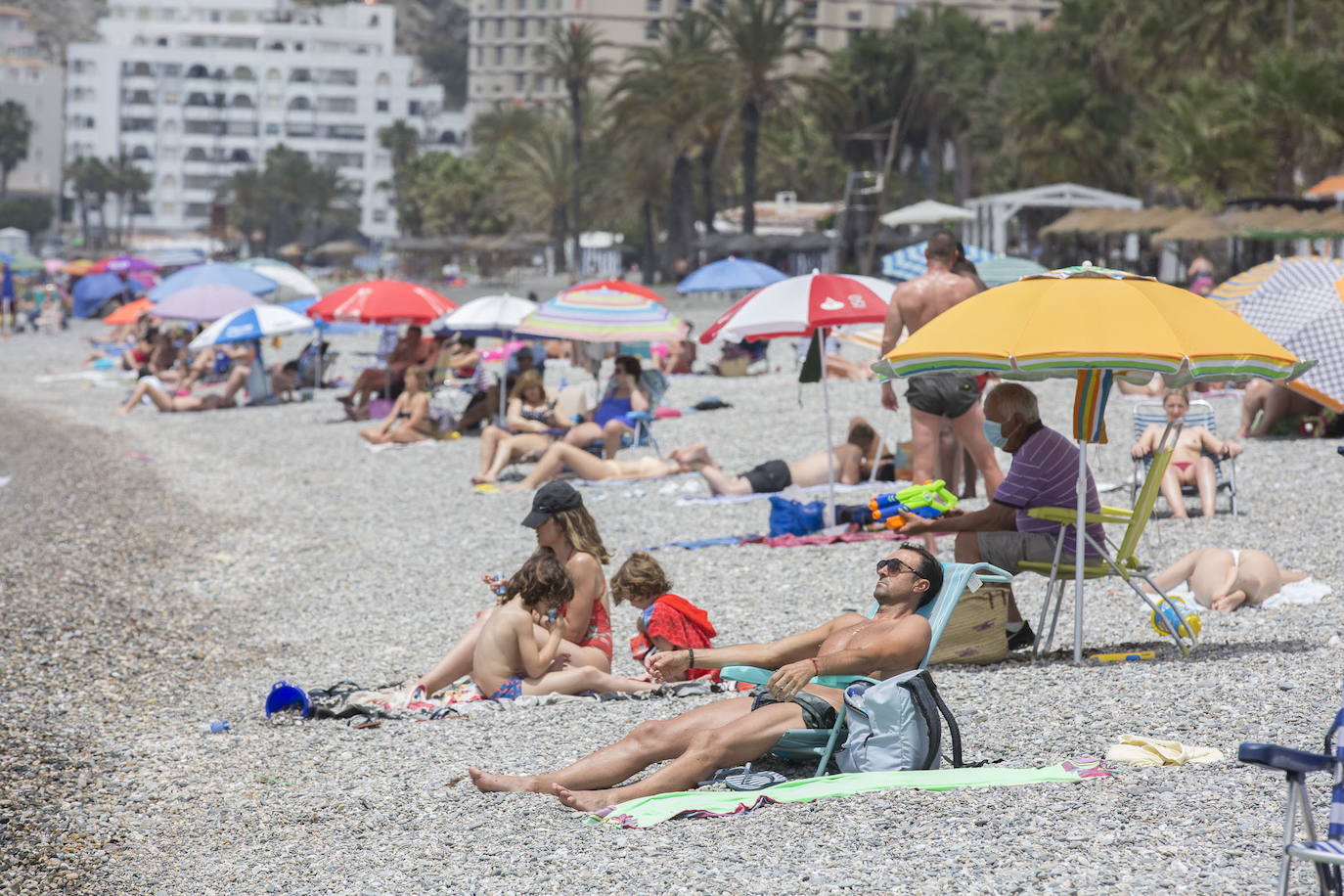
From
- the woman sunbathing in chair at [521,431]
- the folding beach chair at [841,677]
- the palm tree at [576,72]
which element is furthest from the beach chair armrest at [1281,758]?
the palm tree at [576,72]

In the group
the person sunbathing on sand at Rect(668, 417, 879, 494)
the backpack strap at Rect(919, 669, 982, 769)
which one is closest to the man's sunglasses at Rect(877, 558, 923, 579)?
the backpack strap at Rect(919, 669, 982, 769)

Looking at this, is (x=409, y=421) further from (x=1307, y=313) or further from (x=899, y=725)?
(x=899, y=725)

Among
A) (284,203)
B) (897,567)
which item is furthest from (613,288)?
(284,203)

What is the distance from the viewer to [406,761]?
608 cm

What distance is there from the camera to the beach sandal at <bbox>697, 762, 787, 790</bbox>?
199 inches

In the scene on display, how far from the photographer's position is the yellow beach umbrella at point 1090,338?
6.06 meters

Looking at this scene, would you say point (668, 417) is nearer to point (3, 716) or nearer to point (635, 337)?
point (635, 337)

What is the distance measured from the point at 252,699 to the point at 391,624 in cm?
162

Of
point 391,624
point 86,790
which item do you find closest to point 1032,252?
point 391,624

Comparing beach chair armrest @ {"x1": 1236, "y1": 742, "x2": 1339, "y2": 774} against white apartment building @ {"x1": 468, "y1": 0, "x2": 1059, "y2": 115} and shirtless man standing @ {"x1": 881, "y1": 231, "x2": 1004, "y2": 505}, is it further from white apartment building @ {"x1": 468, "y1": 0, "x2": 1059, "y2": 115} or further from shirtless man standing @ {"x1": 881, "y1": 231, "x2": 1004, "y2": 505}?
white apartment building @ {"x1": 468, "y1": 0, "x2": 1059, "y2": 115}

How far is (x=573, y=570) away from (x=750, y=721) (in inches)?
69.1

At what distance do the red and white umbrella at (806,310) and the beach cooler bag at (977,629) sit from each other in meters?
3.36

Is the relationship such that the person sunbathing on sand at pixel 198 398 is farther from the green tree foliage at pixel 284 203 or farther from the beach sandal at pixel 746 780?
the green tree foliage at pixel 284 203

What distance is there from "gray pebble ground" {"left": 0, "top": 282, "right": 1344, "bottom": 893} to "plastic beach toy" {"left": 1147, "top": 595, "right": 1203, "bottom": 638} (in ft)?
0.47
